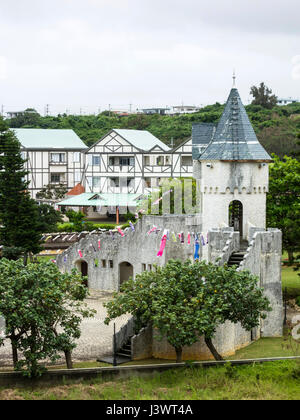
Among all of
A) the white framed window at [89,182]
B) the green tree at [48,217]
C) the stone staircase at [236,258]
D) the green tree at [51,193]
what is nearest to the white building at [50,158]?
the green tree at [51,193]

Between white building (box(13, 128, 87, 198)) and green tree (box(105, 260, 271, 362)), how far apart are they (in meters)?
48.0

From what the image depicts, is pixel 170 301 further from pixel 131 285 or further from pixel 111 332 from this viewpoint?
pixel 111 332

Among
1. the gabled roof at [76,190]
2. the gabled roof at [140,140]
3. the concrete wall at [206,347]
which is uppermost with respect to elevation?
the gabled roof at [140,140]

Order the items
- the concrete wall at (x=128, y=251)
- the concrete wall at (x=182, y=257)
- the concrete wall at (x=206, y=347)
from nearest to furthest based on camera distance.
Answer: the concrete wall at (x=206, y=347), the concrete wall at (x=182, y=257), the concrete wall at (x=128, y=251)

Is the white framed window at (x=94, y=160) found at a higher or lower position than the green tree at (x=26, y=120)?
lower

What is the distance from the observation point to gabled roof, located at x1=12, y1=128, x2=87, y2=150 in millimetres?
71125

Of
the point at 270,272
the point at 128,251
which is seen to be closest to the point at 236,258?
the point at 270,272

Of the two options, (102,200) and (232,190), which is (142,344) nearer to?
(232,190)

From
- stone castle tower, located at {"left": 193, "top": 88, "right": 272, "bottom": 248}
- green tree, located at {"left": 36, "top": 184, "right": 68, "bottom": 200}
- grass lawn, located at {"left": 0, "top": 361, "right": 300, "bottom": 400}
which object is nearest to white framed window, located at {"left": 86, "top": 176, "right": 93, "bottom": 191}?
green tree, located at {"left": 36, "top": 184, "right": 68, "bottom": 200}

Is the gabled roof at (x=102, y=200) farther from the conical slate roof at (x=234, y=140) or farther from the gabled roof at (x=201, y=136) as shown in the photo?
the conical slate roof at (x=234, y=140)

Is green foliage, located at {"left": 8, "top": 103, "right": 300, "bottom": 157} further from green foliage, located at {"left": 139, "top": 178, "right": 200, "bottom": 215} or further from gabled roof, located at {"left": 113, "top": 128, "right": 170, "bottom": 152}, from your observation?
green foliage, located at {"left": 139, "top": 178, "right": 200, "bottom": 215}

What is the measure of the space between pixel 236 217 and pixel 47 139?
44639mm

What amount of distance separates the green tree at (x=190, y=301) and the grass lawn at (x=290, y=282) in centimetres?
1116

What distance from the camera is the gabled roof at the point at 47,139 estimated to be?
7112cm
